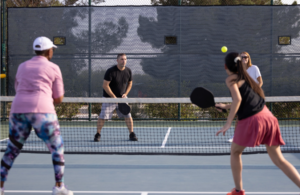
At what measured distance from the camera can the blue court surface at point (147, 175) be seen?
3.78 m

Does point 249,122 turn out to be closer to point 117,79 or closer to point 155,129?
point 117,79

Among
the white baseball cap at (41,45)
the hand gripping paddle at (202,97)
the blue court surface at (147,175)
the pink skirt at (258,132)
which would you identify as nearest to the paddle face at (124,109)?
the blue court surface at (147,175)

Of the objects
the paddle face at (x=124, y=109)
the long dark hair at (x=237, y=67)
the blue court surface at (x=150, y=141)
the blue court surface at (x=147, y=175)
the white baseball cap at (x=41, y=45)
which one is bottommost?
the blue court surface at (x=150, y=141)

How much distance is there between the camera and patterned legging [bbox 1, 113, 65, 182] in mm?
3127

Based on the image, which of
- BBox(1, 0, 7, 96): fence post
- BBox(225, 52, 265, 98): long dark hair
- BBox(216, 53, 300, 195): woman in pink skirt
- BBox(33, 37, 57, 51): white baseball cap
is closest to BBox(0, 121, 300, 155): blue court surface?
BBox(1, 0, 7, 96): fence post

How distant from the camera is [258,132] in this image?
10.4ft

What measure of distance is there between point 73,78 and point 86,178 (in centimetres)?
573

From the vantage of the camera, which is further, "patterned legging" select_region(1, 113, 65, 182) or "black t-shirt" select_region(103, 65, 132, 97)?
"black t-shirt" select_region(103, 65, 132, 97)

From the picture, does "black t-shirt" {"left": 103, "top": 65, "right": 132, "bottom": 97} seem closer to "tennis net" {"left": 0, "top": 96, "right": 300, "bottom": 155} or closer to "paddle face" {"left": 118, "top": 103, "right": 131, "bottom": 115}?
"paddle face" {"left": 118, "top": 103, "right": 131, "bottom": 115}

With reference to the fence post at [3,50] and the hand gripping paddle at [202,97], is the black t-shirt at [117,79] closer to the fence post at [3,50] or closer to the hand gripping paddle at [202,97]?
the hand gripping paddle at [202,97]

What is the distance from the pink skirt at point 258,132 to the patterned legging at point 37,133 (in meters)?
1.40

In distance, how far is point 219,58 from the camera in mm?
9539

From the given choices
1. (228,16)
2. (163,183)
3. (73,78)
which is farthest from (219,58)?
(163,183)

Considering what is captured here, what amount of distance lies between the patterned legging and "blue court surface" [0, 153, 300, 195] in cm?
59
